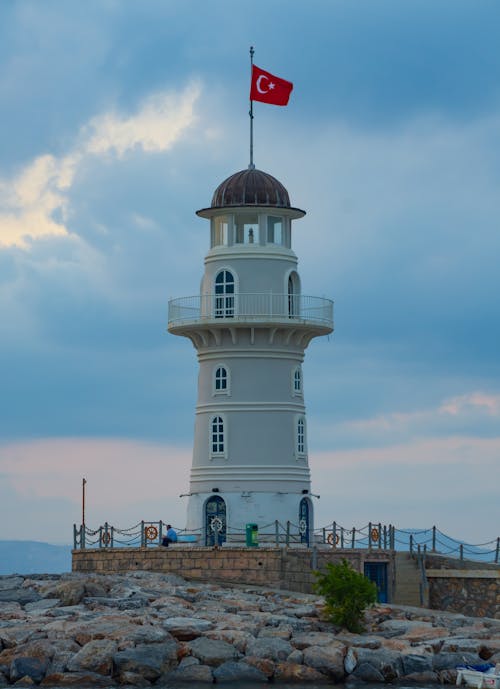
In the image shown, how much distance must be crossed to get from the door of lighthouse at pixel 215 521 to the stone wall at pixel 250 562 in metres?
1.73

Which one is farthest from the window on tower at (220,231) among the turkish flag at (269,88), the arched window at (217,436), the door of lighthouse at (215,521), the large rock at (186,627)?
the large rock at (186,627)

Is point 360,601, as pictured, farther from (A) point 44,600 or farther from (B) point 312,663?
(A) point 44,600

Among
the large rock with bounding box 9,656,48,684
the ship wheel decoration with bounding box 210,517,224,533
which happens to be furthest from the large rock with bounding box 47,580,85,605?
the ship wheel decoration with bounding box 210,517,224,533

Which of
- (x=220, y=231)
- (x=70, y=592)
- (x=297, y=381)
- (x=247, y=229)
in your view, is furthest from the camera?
(x=220, y=231)

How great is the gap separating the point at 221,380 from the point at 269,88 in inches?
324

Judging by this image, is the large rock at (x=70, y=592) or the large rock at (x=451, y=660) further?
the large rock at (x=70, y=592)

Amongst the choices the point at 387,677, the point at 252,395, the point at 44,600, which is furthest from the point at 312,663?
the point at 252,395

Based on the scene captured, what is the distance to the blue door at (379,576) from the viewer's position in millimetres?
45219

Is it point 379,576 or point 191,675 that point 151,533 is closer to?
point 379,576

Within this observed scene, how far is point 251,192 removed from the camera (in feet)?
158

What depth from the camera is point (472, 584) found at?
4488 cm

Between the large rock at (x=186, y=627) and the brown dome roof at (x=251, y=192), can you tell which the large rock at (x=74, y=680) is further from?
the brown dome roof at (x=251, y=192)

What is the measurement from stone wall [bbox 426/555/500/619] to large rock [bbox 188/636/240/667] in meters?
11.5

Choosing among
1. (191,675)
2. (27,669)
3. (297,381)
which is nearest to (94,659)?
(27,669)
